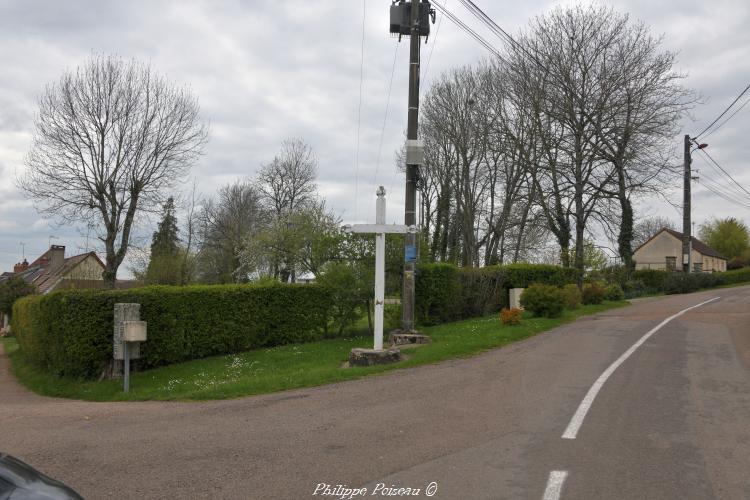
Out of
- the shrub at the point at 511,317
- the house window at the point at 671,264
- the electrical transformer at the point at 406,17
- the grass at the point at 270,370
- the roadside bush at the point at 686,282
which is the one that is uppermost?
the electrical transformer at the point at 406,17

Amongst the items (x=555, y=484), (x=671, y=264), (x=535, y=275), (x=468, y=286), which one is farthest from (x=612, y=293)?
(x=671, y=264)

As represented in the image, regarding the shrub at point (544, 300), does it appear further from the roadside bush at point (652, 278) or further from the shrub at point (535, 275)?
the roadside bush at point (652, 278)

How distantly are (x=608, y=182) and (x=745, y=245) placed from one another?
53.1 meters

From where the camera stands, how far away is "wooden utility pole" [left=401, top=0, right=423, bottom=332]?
54.1 feet

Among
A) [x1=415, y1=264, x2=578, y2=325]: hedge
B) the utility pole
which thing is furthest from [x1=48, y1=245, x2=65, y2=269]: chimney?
the utility pole

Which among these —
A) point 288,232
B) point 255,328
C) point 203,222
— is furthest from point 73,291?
point 203,222

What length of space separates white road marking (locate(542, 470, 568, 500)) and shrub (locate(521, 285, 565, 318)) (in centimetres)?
1393

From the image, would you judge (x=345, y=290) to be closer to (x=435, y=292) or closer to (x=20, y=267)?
(x=435, y=292)

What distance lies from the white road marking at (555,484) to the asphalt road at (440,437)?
0.07ft

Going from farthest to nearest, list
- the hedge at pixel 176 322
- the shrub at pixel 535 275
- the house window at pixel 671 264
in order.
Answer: the house window at pixel 671 264
the shrub at pixel 535 275
the hedge at pixel 176 322

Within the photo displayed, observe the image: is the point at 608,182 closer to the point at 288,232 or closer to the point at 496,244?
the point at 496,244

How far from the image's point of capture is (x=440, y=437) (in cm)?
748

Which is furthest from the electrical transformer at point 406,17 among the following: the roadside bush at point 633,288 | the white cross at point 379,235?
the roadside bush at point 633,288

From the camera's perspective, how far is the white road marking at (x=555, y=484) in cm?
554
